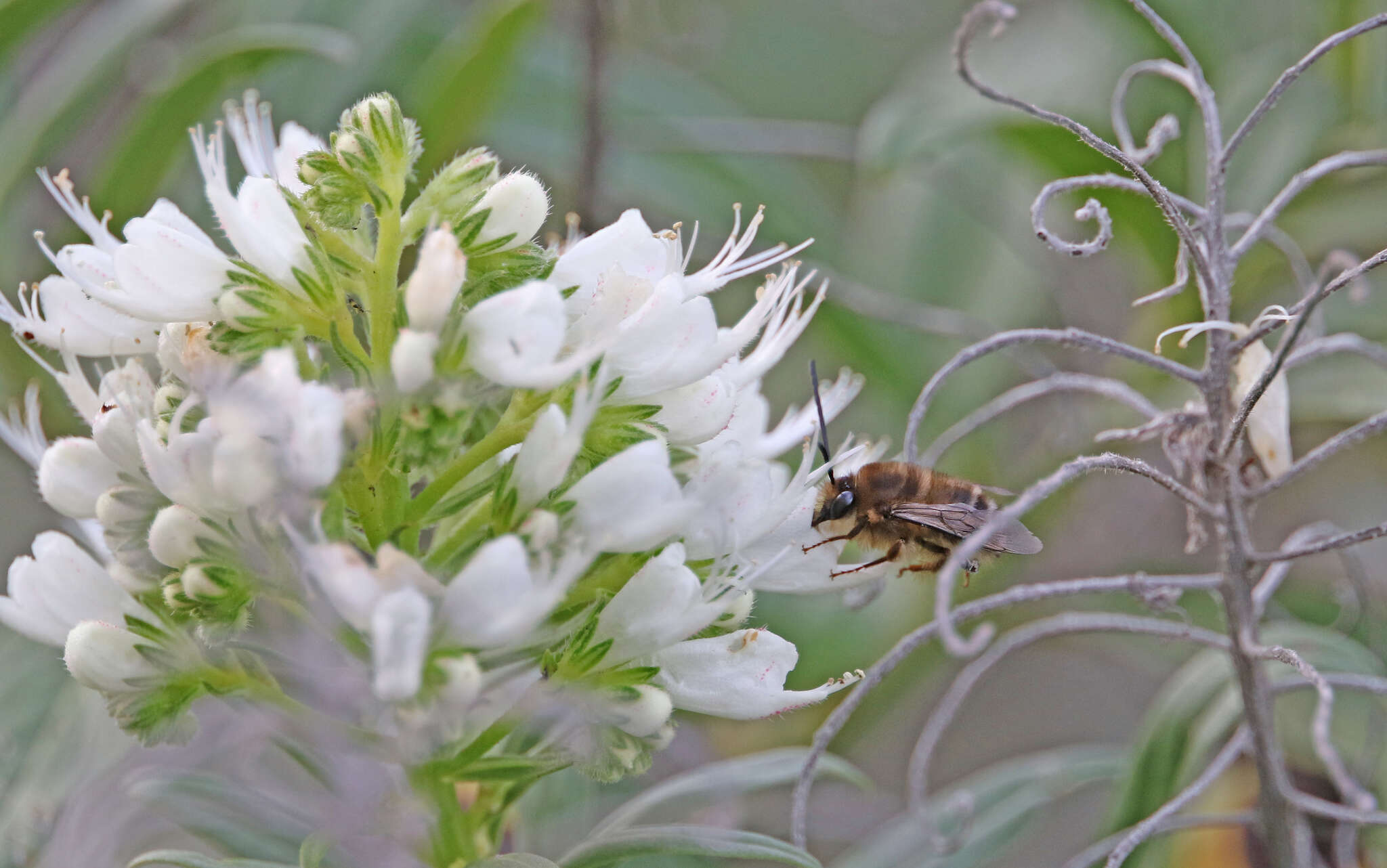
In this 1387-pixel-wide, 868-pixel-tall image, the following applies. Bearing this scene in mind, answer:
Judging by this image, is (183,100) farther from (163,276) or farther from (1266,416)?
(1266,416)

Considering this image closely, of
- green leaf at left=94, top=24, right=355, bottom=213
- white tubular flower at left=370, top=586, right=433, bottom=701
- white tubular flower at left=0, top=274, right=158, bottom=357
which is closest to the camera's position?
white tubular flower at left=370, top=586, right=433, bottom=701

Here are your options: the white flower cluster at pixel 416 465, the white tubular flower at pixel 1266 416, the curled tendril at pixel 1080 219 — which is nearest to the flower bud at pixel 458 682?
the white flower cluster at pixel 416 465

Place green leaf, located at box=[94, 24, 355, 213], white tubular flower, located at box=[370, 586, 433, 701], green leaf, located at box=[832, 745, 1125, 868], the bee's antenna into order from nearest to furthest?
white tubular flower, located at box=[370, 586, 433, 701] < the bee's antenna < green leaf, located at box=[832, 745, 1125, 868] < green leaf, located at box=[94, 24, 355, 213]

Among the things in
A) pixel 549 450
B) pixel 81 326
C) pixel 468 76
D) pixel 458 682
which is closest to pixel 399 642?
pixel 458 682

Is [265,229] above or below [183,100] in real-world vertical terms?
below

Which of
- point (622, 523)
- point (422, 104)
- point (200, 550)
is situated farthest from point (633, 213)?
point (422, 104)

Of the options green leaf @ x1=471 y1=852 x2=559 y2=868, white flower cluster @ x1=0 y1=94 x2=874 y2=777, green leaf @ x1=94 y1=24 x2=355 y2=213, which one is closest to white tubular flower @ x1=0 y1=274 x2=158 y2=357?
white flower cluster @ x1=0 y1=94 x2=874 y2=777

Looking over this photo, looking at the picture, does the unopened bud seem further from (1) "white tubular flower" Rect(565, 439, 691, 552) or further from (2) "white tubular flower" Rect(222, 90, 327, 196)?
(2) "white tubular flower" Rect(222, 90, 327, 196)
